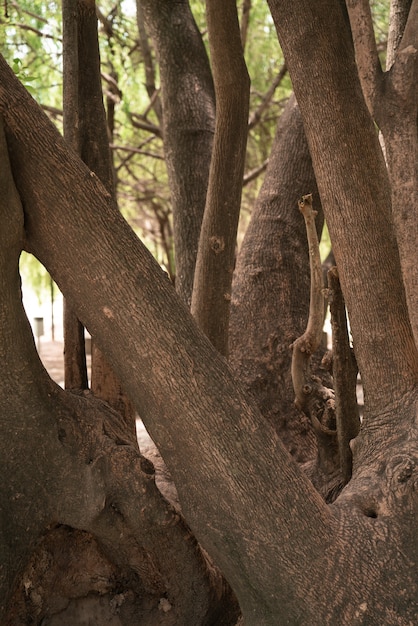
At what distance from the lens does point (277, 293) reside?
450 cm

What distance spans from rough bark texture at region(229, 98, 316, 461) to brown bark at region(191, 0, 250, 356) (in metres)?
0.68

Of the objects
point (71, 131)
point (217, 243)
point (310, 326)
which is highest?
point (71, 131)

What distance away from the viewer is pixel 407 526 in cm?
267

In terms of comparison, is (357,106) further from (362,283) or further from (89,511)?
(89,511)

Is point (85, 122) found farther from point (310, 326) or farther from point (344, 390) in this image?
point (344, 390)

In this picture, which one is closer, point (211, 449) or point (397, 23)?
point (211, 449)

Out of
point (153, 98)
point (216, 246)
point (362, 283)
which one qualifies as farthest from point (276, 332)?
point (153, 98)

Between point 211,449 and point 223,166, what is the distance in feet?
5.04

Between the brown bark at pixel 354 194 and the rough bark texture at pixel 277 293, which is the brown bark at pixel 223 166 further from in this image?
the rough bark texture at pixel 277 293

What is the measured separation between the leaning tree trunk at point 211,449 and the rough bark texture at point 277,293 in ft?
5.09

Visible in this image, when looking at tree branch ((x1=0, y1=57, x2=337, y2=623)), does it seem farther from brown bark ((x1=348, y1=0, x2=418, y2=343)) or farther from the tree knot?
the tree knot

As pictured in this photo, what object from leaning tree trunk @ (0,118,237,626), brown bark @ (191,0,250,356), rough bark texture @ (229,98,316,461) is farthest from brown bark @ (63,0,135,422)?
rough bark texture @ (229,98,316,461)

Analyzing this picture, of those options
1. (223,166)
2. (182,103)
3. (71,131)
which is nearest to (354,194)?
(223,166)

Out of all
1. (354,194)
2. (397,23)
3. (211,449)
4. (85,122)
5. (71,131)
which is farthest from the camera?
(397,23)
